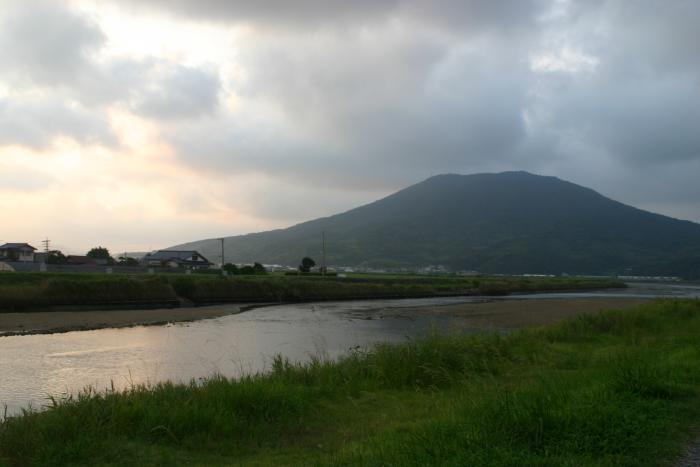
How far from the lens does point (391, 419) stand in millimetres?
7816

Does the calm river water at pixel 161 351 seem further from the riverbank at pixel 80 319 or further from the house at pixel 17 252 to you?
the house at pixel 17 252

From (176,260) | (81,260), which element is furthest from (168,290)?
(176,260)

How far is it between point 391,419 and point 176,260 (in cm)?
9533

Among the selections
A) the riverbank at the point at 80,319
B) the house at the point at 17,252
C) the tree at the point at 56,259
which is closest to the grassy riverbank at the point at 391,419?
the riverbank at the point at 80,319

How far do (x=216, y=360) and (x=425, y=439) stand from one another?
485 inches

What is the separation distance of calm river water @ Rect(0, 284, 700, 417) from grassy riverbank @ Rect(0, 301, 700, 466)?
2.43 metres

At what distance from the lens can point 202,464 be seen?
6.18 meters

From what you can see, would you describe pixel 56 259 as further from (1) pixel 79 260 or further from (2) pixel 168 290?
(2) pixel 168 290

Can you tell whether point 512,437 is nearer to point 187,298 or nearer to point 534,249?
point 187,298

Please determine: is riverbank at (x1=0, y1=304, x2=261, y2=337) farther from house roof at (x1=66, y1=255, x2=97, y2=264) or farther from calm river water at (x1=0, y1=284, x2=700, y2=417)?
house roof at (x1=66, y1=255, x2=97, y2=264)

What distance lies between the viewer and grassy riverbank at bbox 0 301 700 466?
5215 millimetres

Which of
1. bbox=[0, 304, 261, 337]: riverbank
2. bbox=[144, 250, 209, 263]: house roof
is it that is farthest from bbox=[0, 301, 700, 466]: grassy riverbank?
bbox=[144, 250, 209, 263]: house roof

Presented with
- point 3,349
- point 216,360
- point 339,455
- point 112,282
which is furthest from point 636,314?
point 112,282

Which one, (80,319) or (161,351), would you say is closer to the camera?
(161,351)
